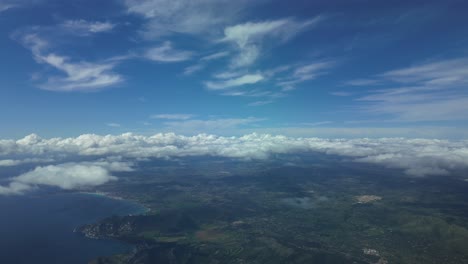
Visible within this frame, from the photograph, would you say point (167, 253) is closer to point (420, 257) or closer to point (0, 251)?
point (0, 251)

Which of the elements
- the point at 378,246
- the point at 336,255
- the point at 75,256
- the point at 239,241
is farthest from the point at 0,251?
the point at 378,246

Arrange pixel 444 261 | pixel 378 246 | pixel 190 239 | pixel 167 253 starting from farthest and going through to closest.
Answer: pixel 190 239 → pixel 378 246 → pixel 167 253 → pixel 444 261

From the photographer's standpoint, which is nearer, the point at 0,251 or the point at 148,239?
the point at 0,251

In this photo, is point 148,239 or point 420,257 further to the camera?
point 148,239

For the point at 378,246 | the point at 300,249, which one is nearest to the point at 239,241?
the point at 300,249

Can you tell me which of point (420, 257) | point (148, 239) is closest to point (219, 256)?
point (148, 239)

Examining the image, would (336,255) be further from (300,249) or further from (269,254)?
(269,254)

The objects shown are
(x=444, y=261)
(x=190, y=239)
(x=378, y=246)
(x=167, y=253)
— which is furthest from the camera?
(x=190, y=239)

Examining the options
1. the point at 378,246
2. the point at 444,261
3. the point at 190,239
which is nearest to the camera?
the point at 444,261

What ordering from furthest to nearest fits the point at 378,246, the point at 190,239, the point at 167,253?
1. the point at 190,239
2. the point at 378,246
3. the point at 167,253
